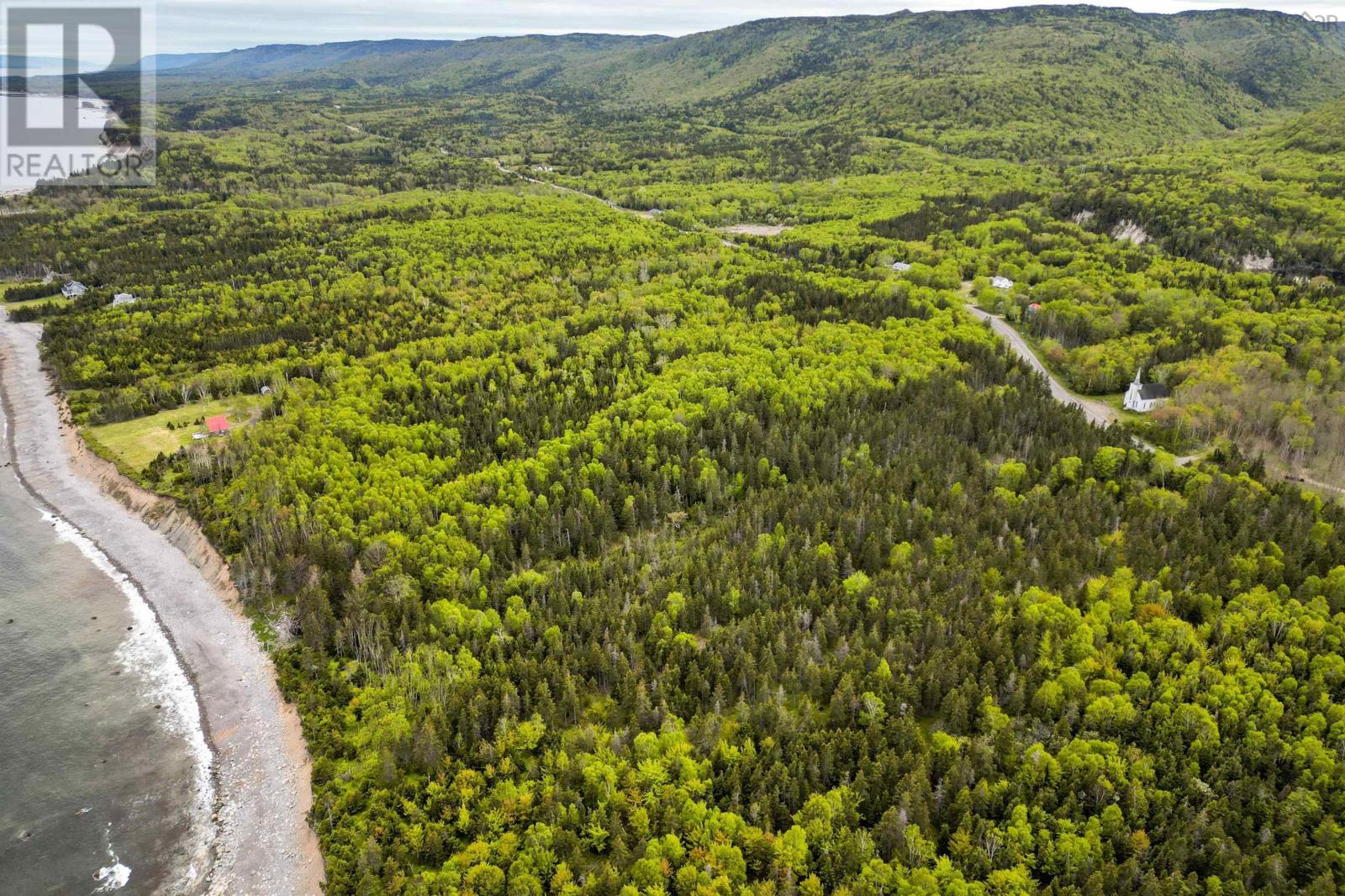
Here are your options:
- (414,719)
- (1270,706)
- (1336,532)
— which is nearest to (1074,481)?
(1336,532)

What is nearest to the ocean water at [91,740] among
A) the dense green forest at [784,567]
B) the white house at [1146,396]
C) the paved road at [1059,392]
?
the dense green forest at [784,567]

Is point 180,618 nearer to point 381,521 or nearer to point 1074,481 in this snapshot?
point 381,521

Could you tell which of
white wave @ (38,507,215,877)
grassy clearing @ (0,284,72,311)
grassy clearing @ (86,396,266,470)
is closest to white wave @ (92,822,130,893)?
white wave @ (38,507,215,877)

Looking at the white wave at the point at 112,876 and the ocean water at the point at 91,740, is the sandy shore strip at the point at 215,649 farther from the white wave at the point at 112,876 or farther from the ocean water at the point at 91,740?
the white wave at the point at 112,876

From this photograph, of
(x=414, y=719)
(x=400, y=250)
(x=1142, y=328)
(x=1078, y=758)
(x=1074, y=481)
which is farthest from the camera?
(x=400, y=250)

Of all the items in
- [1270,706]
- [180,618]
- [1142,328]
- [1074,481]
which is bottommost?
[180,618]

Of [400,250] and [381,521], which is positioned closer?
[381,521]
